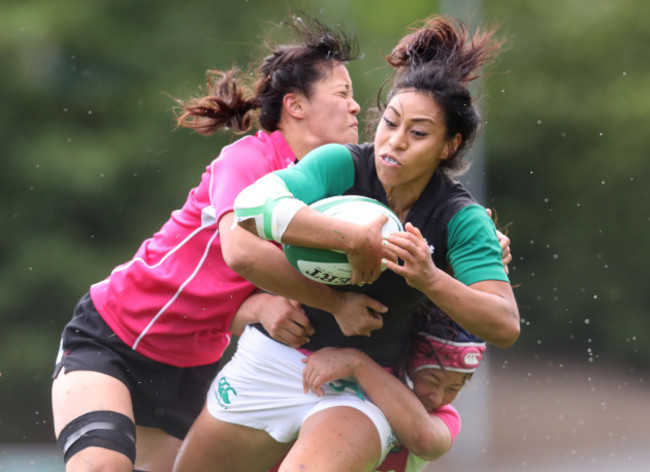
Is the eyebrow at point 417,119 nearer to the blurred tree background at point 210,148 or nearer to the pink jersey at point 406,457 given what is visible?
the pink jersey at point 406,457

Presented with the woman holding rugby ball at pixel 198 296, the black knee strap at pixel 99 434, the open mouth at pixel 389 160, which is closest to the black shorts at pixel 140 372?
the woman holding rugby ball at pixel 198 296

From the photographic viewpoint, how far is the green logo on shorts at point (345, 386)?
157 inches

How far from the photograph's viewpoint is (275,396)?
13.4 feet

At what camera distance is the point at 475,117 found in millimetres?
3902

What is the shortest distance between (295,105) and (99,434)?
5.45ft

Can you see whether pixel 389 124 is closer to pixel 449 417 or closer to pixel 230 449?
pixel 449 417

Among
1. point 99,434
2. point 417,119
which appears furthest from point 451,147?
point 99,434

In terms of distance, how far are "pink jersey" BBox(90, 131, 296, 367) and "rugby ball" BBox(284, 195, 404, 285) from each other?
0.71m

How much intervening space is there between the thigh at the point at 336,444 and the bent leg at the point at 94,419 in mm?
723

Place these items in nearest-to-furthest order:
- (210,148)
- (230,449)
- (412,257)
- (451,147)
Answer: (412,257)
(451,147)
(230,449)
(210,148)

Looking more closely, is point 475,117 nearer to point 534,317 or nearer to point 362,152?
point 362,152

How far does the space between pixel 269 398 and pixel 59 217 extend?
33.9ft

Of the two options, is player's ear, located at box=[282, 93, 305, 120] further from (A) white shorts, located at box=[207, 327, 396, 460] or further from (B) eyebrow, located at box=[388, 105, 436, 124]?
(A) white shorts, located at box=[207, 327, 396, 460]

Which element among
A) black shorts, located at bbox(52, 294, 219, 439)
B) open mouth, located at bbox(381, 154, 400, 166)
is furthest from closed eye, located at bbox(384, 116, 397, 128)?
black shorts, located at bbox(52, 294, 219, 439)
